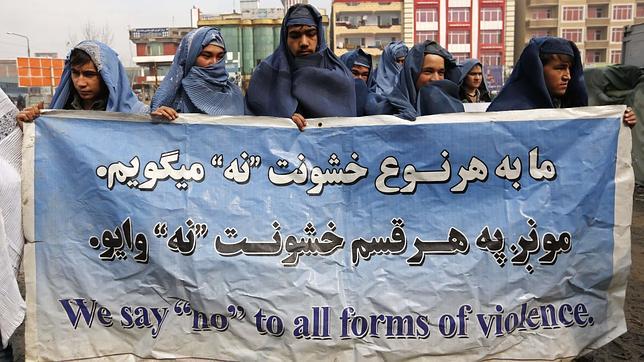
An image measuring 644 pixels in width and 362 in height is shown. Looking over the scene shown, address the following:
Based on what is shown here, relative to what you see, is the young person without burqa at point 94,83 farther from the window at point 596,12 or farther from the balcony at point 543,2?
the window at point 596,12

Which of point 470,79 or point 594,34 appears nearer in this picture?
point 470,79

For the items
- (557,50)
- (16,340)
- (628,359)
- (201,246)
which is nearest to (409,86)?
(557,50)

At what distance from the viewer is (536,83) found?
9.30 ft

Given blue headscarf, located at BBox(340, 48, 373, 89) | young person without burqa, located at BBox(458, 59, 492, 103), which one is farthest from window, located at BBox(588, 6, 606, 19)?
young person without burqa, located at BBox(458, 59, 492, 103)

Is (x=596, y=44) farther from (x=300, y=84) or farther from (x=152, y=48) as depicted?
(x=300, y=84)

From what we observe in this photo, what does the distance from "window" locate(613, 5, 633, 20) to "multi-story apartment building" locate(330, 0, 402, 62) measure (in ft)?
64.7

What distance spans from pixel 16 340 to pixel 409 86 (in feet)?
9.23

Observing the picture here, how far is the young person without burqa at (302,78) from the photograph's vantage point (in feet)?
9.25

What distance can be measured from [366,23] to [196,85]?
171ft

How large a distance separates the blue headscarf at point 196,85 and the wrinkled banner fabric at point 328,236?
12.1 inches

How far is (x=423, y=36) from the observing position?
51.3 m

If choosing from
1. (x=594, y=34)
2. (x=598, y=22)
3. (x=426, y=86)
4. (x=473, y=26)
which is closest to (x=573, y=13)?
(x=598, y=22)

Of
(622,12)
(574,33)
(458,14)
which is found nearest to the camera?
(622,12)

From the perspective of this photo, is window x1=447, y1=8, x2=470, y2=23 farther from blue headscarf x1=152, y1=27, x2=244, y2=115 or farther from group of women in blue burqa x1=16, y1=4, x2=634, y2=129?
blue headscarf x1=152, y1=27, x2=244, y2=115
